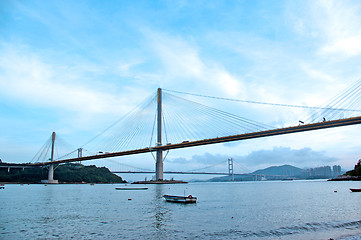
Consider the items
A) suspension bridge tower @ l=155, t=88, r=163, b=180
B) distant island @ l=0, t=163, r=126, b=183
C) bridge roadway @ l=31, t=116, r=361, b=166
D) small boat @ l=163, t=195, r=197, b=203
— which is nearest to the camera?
small boat @ l=163, t=195, r=197, b=203

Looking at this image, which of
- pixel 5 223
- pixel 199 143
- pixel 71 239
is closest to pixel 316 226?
pixel 71 239

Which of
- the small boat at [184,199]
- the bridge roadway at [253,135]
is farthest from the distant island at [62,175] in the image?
the small boat at [184,199]

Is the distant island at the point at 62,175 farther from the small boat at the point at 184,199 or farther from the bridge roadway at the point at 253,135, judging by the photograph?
the small boat at the point at 184,199

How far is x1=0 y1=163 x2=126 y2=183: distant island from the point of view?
118 meters

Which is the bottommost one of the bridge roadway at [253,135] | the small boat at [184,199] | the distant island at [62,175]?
the small boat at [184,199]

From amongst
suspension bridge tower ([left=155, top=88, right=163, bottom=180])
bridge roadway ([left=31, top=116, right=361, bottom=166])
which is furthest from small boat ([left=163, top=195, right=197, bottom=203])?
suspension bridge tower ([left=155, top=88, right=163, bottom=180])

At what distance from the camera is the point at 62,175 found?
405ft

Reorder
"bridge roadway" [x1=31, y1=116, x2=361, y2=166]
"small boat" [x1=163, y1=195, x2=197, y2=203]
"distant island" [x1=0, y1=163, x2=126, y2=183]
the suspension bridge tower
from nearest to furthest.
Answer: "small boat" [x1=163, y1=195, x2=197, y2=203]
"bridge roadway" [x1=31, y1=116, x2=361, y2=166]
the suspension bridge tower
"distant island" [x1=0, y1=163, x2=126, y2=183]

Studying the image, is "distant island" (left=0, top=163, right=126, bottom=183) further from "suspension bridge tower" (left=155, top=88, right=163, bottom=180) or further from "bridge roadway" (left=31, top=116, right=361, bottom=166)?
"suspension bridge tower" (left=155, top=88, right=163, bottom=180)

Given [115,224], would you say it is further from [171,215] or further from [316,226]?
[316,226]

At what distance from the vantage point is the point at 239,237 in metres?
16.5

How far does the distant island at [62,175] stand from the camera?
11794 centimetres

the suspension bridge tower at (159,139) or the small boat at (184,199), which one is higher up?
the suspension bridge tower at (159,139)

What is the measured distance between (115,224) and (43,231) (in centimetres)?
462
